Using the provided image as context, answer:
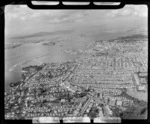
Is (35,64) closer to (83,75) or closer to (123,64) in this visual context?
(83,75)

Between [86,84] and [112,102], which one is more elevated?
[86,84]

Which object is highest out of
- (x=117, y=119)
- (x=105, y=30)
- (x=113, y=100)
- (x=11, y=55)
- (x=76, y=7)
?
(x=76, y=7)

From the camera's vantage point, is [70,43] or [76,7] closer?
[76,7]

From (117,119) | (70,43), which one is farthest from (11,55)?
(117,119)

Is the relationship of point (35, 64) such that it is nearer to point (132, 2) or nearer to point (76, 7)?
point (76, 7)

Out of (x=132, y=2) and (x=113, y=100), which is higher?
(x=132, y=2)
